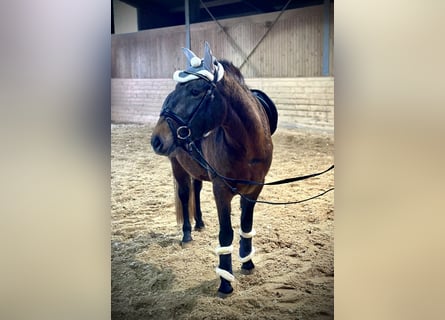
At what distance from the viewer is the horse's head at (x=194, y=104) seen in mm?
1546

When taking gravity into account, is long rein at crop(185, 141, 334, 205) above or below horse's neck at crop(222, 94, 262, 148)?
below

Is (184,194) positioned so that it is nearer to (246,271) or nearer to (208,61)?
(246,271)

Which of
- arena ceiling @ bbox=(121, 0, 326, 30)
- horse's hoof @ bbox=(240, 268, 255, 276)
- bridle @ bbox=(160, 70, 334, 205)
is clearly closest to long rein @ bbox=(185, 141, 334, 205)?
bridle @ bbox=(160, 70, 334, 205)

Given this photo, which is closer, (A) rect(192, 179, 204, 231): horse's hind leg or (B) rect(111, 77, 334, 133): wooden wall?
(B) rect(111, 77, 334, 133): wooden wall

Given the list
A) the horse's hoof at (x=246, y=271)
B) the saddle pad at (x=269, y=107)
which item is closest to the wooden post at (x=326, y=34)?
the saddle pad at (x=269, y=107)

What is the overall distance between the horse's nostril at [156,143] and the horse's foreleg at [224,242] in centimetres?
27

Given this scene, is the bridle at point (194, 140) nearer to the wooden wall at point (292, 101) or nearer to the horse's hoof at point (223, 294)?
the wooden wall at point (292, 101)

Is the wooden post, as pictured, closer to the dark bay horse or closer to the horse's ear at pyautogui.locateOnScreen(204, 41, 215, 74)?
the dark bay horse

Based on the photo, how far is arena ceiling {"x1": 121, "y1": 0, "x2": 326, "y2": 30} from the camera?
5.03 ft

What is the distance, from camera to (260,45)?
1.55 m

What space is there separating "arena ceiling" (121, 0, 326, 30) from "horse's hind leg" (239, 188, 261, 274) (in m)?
0.67
